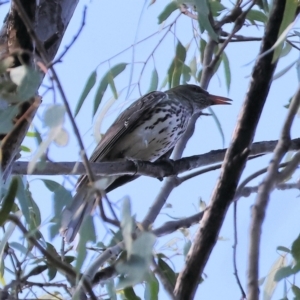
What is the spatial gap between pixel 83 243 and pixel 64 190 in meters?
0.28

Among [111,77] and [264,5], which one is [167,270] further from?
[264,5]

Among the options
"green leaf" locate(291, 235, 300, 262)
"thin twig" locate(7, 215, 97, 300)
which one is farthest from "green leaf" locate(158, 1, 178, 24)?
"thin twig" locate(7, 215, 97, 300)

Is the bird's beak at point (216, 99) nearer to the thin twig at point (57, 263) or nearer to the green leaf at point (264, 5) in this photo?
the green leaf at point (264, 5)

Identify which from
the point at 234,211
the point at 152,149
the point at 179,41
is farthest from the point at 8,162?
the point at 152,149

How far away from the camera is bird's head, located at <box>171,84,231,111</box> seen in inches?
150

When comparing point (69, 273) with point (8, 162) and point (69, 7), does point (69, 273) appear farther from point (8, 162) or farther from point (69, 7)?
point (69, 7)

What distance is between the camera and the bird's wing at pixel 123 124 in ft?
10.5

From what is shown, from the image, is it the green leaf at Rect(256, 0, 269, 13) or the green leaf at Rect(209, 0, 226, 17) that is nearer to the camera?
the green leaf at Rect(256, 0, 269, 13)

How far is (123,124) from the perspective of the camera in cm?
333

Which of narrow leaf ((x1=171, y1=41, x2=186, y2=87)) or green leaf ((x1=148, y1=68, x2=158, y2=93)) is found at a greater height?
A: narrow leaf ((x1=171, y1=41, x2=186, y2=87))

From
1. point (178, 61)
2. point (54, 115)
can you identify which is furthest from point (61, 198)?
point (178, 61)

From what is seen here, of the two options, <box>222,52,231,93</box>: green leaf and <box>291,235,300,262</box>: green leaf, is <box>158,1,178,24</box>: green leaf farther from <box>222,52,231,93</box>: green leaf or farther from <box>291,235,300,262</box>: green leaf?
<box>291,235,300,262</box>: green leaf

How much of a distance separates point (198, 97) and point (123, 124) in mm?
732

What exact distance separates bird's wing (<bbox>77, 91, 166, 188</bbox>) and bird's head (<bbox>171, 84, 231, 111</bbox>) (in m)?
0.28
